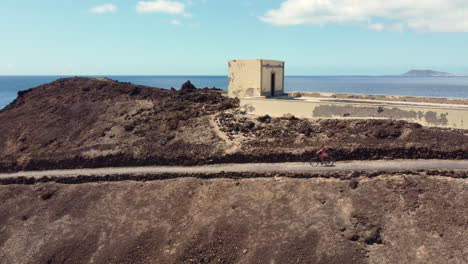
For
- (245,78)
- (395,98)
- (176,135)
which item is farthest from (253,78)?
(395,98)

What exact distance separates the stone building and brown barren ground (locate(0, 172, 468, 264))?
1431 cm

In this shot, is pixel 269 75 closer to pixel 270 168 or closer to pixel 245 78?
pixel 245 78

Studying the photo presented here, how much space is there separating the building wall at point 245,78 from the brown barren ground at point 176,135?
5.19 feet

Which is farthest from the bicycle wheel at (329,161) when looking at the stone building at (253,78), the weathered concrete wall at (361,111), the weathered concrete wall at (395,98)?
the weathered concrete wall at (395,98)

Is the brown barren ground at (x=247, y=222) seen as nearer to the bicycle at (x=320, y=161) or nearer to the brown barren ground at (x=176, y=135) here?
the bicycle at (x=320, y=161)

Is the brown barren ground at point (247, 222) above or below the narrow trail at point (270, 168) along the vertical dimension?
below

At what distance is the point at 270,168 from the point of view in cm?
2422

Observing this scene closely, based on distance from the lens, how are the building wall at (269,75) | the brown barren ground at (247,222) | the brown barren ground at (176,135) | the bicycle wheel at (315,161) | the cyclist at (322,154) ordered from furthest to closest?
the building wall at (269,75) < the brown barren ground at (176,135) < the bicycle wheel at (315,161) < the cyclist at (322,154) < the brown barren ground at (247,222)

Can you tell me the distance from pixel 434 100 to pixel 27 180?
38221mm

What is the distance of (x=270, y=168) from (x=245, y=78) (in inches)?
555

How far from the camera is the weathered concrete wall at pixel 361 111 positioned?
25656mm

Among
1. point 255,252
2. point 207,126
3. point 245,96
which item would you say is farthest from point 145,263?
point 245,96

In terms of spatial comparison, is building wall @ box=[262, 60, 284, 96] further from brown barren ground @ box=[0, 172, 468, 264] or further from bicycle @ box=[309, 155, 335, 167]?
brown barren ground @ box=[0, 172, 468, 264]

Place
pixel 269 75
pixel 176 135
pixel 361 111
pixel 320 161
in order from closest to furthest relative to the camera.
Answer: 1. pixel 320 161
2. pixel 361 111
3. pixel 176 135
4. pixel 269 75
